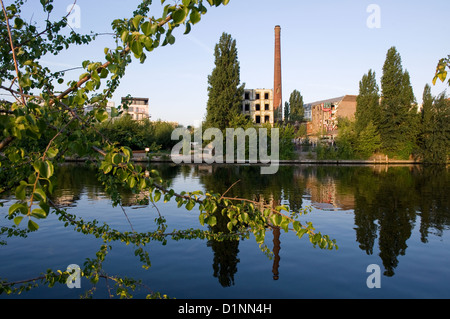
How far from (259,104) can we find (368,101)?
96.8 feet

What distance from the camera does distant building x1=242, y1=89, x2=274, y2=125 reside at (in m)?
89.4

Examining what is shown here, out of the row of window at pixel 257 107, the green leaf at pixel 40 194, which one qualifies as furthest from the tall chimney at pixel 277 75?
the green leaf at pixel 40 194

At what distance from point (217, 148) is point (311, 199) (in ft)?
148

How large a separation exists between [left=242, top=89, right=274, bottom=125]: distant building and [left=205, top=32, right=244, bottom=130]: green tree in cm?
1979

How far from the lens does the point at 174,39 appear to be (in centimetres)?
262

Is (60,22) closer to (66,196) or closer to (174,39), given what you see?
(174,39)

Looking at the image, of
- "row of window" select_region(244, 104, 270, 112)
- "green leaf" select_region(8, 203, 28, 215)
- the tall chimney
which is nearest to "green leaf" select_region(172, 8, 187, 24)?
"green leaf" select_region(8, 203, 28, 215)

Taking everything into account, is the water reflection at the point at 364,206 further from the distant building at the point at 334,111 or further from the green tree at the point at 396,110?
the distant building at the point at 334,111

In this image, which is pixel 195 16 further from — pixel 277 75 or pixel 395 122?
pixel 395 122

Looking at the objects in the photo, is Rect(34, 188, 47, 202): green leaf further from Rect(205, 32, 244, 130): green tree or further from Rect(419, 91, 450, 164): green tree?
Rect(419, 91, 450, 164): green tree

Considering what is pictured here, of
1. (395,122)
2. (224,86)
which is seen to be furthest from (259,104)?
(395,122)

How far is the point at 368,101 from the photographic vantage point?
67625mm

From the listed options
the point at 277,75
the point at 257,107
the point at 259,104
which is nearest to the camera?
the point at 277,75
